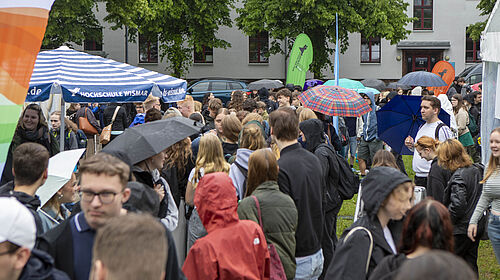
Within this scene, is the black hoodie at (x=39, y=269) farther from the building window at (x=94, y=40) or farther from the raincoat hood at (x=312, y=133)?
the building window at (x=94, y=40)

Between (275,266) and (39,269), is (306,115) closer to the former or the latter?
(275,266)

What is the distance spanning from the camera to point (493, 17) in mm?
8938

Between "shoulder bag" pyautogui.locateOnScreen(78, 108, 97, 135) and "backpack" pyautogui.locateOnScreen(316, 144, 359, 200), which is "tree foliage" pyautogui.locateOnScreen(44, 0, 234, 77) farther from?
"backpack" pyautogui.locateOnScreen(316, 144, 359, 200)

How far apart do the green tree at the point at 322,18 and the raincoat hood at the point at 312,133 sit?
2666cm

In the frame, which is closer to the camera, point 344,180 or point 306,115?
point 344,180

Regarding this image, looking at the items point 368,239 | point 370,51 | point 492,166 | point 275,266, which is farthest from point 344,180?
point 370,51

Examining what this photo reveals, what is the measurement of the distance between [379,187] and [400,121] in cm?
584

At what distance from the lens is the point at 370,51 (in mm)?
42938

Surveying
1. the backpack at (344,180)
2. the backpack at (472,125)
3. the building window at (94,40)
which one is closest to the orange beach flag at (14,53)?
the backpack at (344,180)

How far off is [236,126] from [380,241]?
12.9ft

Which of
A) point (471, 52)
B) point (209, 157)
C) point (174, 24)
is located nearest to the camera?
point (209, 157)

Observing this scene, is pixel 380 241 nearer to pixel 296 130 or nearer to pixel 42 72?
pixel 296 130

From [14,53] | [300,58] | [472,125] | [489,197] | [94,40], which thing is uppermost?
[94,40]

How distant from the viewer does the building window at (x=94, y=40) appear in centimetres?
3412
